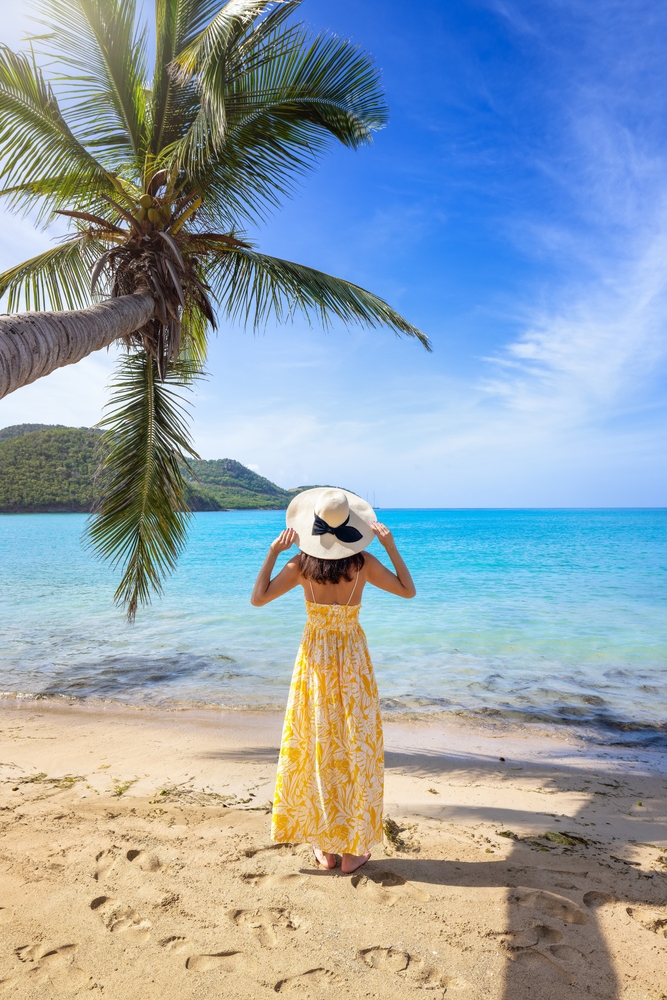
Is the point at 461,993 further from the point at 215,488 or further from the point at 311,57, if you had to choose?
the point at 215,488

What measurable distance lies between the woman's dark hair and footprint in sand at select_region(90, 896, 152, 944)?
169 cm

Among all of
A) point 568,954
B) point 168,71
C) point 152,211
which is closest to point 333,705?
point 568,954

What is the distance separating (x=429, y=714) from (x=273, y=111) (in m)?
6.70

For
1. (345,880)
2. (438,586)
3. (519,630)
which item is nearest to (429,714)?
(345,880)

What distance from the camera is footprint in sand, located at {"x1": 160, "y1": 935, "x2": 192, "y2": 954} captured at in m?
2.34

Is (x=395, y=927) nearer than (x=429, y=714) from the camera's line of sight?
Yes

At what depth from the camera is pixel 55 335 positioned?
3766 mm

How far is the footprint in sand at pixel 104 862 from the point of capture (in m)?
2.84

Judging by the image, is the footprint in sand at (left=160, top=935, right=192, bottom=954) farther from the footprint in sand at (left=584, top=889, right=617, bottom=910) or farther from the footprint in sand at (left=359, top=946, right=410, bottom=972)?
the footprint in sand at (left=584, top=889, right=617, bottom=910)

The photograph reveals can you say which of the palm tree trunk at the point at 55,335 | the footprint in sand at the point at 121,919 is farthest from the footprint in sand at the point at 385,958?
the palm tree trunk at the point at 55,335

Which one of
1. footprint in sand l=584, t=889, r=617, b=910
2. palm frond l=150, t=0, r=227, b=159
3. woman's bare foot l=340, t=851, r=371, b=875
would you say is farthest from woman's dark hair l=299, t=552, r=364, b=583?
palm frond l=150, t=0, r=227, b=159

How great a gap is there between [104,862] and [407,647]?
23.2ft

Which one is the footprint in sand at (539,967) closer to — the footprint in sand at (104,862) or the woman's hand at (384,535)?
the woman's hand at (384,535)

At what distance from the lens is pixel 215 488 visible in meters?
53.8
